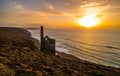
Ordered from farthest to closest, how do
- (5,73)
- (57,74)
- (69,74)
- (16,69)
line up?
(69,74), (57,74), (16,69), (5,73)

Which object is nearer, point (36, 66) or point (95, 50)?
point (36, 66)

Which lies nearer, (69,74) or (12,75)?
(12,75)

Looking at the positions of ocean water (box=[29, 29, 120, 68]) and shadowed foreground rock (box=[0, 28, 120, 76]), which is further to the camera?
ocean water (box=[29, 29, 120, 68])

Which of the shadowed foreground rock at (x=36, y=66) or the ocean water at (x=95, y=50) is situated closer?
the shadowed foreground rock at (x=36, y=66)

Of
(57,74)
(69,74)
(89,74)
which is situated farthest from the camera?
(89,74)

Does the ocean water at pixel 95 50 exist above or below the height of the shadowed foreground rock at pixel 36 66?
below

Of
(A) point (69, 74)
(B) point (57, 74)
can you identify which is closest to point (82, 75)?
(A) point (69, 74)

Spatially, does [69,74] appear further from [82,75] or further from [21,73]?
[21,73]

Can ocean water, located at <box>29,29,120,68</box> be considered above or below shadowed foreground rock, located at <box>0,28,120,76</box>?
below

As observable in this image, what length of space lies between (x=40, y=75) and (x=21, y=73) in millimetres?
1326

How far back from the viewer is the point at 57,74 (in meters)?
11.9

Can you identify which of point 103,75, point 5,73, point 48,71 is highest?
point 5,73

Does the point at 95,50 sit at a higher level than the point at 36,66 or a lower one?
lower

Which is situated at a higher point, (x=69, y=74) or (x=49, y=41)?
(x=49, y=41)
